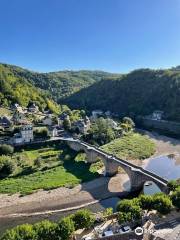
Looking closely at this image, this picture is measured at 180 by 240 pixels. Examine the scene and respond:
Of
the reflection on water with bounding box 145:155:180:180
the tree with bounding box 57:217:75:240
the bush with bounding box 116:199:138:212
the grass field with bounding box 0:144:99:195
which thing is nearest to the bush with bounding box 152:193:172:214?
the bush with bounding box 116:199:138:212

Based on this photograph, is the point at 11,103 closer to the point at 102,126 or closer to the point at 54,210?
the point at 102,126

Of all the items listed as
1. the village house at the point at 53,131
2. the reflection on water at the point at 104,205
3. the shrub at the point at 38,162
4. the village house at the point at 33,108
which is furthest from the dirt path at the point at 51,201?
the village house at the point at 33,108

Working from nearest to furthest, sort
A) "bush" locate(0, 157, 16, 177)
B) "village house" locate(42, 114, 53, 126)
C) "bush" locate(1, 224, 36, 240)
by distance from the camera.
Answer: "bush" locate(1, 224, 36, 240)
"bush" locate(0, 157, 16, 177)
"village house" locate(42, 114, 53, 126)

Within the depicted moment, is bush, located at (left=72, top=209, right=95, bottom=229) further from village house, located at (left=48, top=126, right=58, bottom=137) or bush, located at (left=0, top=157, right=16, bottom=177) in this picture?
village house, located at (left=48, top=126, right=58, bottom=137)

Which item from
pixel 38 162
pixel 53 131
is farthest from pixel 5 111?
pixel 38 162

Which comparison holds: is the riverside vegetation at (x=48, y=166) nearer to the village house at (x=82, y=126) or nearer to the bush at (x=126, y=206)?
the village house at (x=82, y=126)

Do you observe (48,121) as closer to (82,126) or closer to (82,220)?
(82,126)
